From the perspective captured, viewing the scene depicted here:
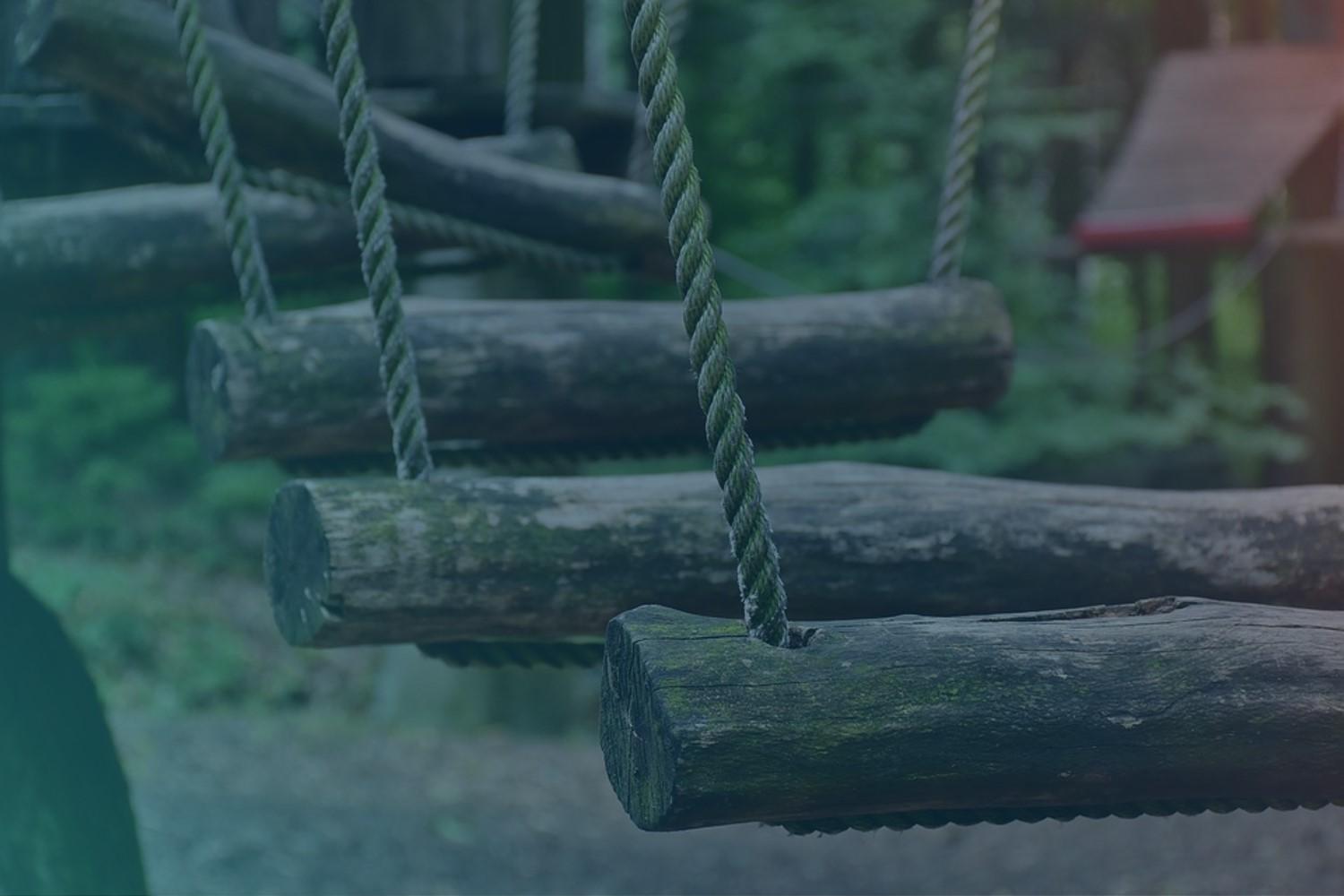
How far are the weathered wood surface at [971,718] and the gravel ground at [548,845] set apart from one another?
2443 millimetres

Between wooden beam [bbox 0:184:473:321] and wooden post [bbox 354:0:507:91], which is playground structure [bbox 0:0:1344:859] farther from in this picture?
wooden post [bbox 354:0:507:91]

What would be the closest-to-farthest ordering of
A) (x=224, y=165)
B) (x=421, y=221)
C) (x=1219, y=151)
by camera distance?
1. (x=224, y=165)
2. (x=421, y=221)
3. (x=1219, y=151)

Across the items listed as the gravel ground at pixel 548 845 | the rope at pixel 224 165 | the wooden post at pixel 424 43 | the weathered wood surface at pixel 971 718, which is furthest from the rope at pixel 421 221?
the gravel ground at pixel 548 845

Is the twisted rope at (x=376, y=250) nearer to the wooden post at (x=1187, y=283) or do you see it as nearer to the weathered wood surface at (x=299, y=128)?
the weathered wood surface at (x=299, y=128)

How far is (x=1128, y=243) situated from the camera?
5.82 meters

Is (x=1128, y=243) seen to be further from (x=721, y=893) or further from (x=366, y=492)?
(x=366, y=492)

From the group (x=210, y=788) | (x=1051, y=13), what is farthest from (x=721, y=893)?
(x=1051, y=13)

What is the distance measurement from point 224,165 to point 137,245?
2.45 feet

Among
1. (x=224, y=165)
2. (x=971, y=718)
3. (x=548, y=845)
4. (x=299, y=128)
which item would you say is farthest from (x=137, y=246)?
(x=548, y=845)

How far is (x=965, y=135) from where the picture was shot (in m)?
2.57

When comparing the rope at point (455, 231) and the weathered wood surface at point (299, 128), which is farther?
the rope at point (455, 231)

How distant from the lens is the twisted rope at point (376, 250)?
1.86m

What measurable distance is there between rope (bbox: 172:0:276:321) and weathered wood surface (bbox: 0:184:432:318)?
682 mm

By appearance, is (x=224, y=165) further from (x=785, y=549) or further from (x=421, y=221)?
(x=785, y=549)
